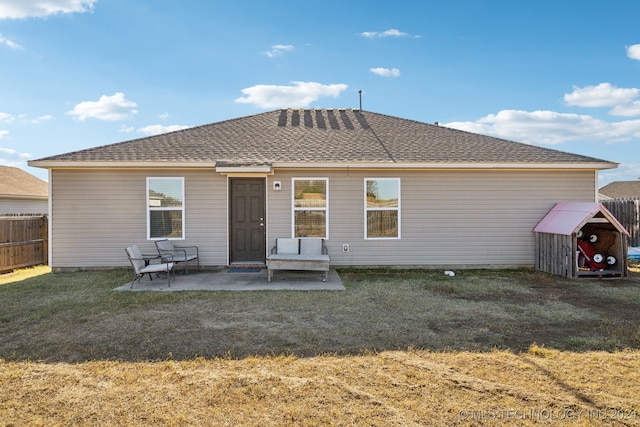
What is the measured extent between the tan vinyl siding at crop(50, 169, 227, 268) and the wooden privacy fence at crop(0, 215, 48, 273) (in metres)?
1.70

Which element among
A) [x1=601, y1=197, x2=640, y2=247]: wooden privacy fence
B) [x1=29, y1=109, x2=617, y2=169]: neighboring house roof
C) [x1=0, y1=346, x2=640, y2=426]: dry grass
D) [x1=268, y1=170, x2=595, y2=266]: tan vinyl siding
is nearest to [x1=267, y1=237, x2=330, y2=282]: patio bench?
[x1=268, y1=170, x2=595, y2=266]: tan vinyl siding

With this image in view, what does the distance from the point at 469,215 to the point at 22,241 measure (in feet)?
38.4

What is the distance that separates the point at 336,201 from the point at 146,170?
4626mm

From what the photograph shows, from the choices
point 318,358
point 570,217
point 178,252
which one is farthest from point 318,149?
point 318,358

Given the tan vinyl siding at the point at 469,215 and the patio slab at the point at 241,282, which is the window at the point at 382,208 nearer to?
the tan vinyl siding at the point at 469,215

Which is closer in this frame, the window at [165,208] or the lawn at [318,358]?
the lawn at [318,358]

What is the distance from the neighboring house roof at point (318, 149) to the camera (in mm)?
8383

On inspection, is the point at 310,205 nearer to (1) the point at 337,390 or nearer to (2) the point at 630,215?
(1) the point at 337,390

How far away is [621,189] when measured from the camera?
2861cm

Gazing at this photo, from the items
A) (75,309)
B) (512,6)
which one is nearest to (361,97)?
(512,6)

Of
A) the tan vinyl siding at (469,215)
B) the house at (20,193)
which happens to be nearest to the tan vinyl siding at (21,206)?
the house at (20,193)

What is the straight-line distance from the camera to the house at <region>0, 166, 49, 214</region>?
15609 millimetres

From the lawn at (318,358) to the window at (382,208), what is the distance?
2.71m

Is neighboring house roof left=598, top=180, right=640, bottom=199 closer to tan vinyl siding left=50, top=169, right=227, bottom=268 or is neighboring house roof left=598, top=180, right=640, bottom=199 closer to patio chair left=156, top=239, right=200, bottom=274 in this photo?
tan vinyl siding left=50, top=169, right=227, bottom=268
